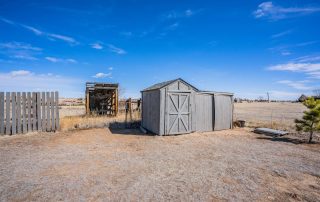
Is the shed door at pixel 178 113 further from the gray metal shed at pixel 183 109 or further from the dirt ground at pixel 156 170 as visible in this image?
the dirt ground at pixel 156 170

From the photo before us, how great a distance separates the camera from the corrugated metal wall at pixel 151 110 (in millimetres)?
12820

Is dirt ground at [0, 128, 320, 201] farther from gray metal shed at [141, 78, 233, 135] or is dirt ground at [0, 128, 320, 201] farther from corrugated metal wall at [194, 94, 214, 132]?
corrugated metal wall at [194, 94, 214, 132]

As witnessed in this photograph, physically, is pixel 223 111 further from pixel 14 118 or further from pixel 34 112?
pixel 14 118

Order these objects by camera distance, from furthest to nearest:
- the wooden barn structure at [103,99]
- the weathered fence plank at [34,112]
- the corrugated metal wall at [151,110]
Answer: the wooden barn structure at [103,99] < the corrugated metal wall at [151,110] < the weathered fence plank at [34,112]

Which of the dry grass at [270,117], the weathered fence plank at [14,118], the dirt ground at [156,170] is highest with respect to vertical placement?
the weathered fence plank at [14,118]

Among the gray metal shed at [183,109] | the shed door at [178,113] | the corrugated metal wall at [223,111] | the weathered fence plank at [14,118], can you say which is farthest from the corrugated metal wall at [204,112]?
the weathered fence plank at [14,118]

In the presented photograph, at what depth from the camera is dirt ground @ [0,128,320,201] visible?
5.00m

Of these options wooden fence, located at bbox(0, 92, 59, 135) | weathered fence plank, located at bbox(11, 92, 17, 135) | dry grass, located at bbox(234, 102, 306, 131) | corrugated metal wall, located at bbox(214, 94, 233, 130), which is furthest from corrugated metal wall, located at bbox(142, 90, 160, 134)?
dry grass, located at bbox(234, 102, 306, 131)

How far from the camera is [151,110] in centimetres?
1381

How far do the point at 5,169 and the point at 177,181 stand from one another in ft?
Result: 16.1

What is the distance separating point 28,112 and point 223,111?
38.8 ft

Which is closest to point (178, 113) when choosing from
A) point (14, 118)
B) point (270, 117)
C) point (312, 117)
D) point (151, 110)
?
point (151, 110)

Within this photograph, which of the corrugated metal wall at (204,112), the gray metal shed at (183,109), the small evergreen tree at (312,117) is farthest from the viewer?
the corrugated metal wall at (204,112)

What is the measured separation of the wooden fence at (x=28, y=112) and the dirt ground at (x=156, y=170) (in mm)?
1259
